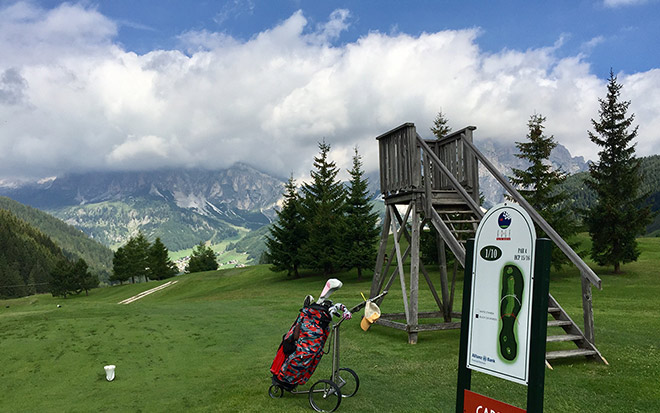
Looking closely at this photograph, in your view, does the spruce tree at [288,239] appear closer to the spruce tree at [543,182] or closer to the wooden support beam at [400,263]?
the spruce tree at [543,182]

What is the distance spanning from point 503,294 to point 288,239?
41.6 m

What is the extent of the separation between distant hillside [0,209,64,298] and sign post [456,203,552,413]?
449ft

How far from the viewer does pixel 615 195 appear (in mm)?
31984

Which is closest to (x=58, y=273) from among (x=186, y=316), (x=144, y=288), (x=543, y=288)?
(x=144, y=288)

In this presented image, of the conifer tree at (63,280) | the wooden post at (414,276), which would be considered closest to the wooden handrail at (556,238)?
the wooden post at (414,276)

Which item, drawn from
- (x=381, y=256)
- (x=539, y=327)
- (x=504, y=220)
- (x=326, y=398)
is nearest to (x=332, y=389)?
(x=326, y=398)

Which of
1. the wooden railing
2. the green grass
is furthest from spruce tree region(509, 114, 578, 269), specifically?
the wooden railing

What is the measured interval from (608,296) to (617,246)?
10.2 metres

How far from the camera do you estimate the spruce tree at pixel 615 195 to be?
1219 inches

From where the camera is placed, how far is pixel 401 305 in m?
20.8

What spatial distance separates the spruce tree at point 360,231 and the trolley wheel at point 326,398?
2965cm

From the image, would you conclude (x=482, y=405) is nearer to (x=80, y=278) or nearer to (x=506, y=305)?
(x=506, y=305)

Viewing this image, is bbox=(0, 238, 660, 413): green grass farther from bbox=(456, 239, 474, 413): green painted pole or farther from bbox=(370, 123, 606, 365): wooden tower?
bbox=(456, 239, 474, 413): green painted pole

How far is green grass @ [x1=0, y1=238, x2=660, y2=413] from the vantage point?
26.4ft
